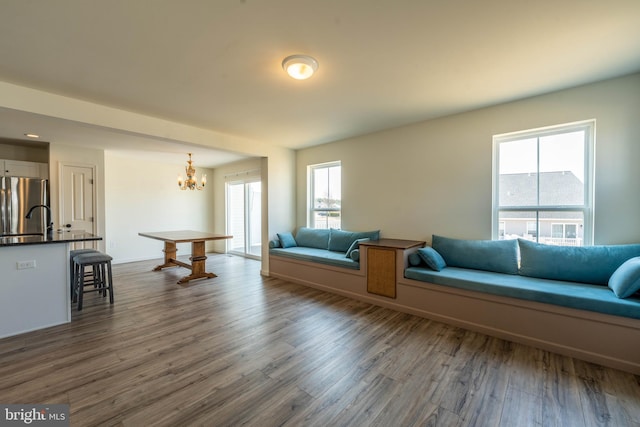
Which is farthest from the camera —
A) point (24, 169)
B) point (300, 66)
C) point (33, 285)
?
point (24, 169)

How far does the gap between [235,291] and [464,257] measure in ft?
10.7

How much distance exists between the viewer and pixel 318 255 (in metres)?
4.15

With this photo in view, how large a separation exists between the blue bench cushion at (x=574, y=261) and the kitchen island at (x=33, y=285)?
199 inches

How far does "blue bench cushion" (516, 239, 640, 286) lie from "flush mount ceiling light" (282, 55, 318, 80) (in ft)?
9.55

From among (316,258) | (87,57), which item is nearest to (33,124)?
(87,57)

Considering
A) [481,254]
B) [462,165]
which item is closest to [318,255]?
[481,254]

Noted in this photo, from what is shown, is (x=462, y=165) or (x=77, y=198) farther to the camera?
(x=77, y=198)

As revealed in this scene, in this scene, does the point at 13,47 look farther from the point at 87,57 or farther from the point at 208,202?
the point at 208,202

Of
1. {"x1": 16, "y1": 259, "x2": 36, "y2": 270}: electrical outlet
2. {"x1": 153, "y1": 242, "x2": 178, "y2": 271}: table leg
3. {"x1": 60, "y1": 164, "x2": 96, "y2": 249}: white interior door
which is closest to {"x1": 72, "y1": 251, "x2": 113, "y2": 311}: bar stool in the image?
{"x1": 16, "y1": 259, "x2": 36, "y2": 270}: electrical outlet

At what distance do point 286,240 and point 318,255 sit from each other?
97 cm

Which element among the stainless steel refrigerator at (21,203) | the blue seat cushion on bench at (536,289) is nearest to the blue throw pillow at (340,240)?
the blue seat cushion on bench at (536,289)

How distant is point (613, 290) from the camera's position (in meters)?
2.16

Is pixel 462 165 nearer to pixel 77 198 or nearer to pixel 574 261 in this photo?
pixel 574 261

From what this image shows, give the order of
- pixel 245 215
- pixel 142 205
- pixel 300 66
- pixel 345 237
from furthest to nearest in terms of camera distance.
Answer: pixel 245 215
pixel 142 205
pixel 345 237
pixel 300 66
